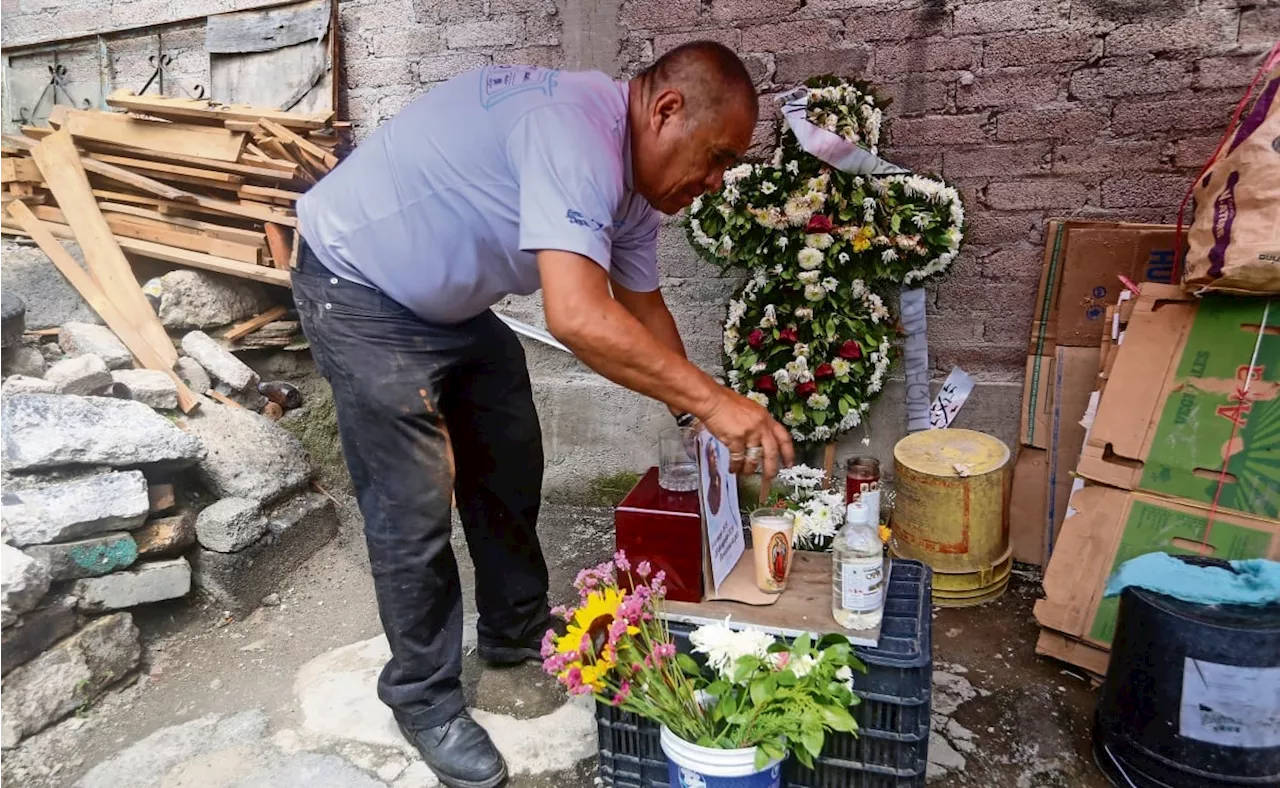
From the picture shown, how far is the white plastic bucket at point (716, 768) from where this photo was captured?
67.4 inches

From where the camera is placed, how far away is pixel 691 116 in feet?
6.34

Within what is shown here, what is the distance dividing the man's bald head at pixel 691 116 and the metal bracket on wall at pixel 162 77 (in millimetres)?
3416

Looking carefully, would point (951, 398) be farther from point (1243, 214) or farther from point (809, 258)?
point (1243, 214)

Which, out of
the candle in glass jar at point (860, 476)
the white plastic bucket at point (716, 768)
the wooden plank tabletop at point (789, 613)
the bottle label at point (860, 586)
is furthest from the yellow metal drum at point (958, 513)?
the white plastic bucket at point (716, 768)

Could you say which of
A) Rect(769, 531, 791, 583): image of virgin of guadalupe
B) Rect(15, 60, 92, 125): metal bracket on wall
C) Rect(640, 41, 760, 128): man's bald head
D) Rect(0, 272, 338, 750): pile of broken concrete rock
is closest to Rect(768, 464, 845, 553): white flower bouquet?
Rect(769, 531, 791, 583): image of virgin of guadalupe

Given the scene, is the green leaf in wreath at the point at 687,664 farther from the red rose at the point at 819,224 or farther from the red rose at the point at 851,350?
the red rose at the point at 819,224

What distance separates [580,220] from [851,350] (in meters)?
1.97

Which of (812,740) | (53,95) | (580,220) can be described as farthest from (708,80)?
(53,95)

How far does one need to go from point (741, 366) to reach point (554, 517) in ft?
4.01

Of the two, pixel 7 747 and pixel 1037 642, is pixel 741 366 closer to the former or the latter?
pixel 1037 642

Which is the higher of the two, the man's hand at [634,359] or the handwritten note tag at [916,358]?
the man's hand at [634,359]

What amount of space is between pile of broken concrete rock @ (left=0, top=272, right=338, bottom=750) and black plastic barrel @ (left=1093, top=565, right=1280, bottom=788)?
2.94 metres

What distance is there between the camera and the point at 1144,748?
6.90 feet

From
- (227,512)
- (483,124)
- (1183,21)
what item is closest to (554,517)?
(227,512)
